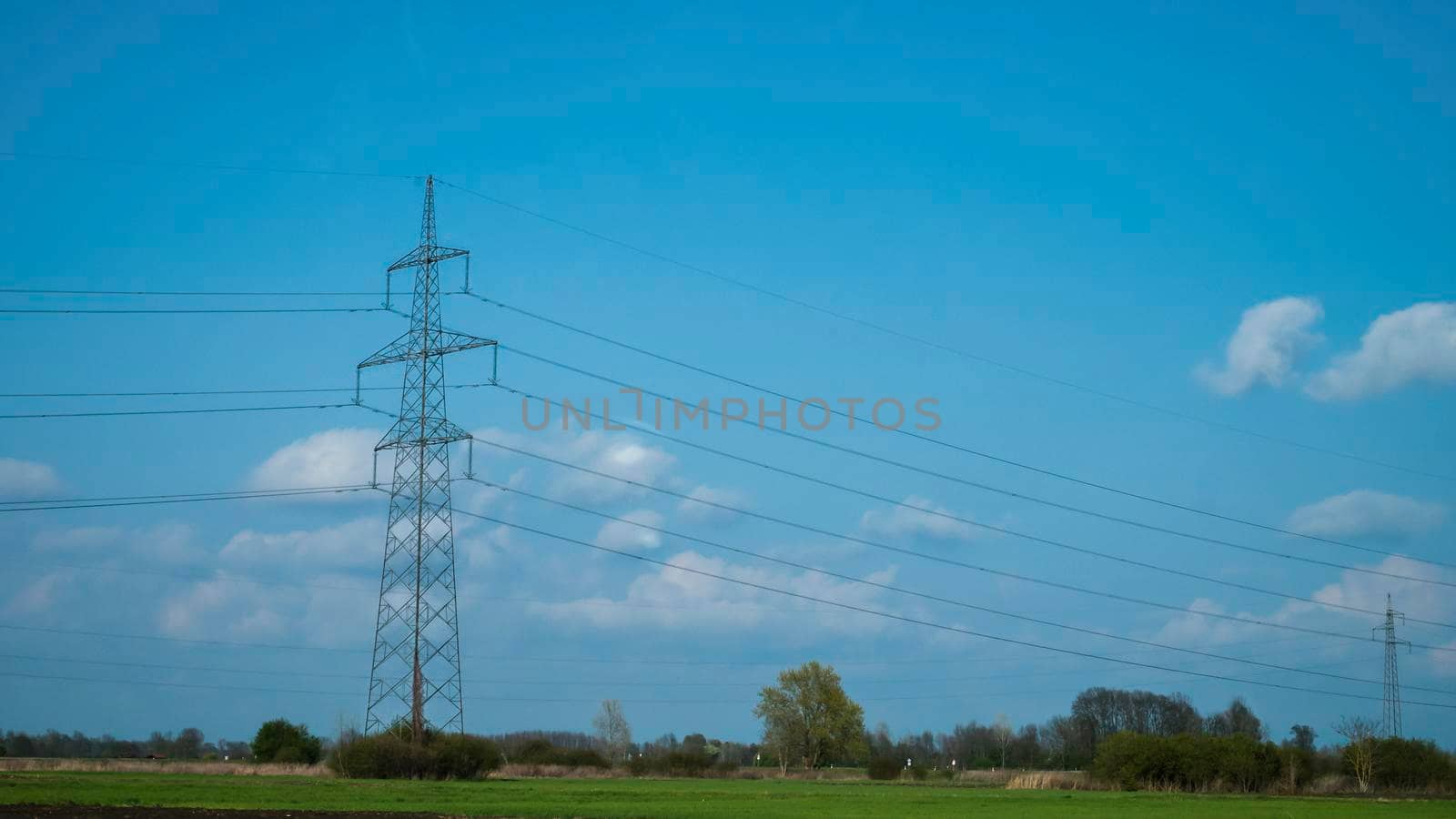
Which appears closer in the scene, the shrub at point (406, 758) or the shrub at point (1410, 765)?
the shrub at point (406, 758)

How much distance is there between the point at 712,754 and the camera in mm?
82062

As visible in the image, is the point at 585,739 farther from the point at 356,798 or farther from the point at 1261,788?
the point at 356,798

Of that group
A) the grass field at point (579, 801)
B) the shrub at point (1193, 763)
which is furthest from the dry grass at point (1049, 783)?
the grass field at point (579, 801)

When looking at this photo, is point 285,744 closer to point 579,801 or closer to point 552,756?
point 552,756

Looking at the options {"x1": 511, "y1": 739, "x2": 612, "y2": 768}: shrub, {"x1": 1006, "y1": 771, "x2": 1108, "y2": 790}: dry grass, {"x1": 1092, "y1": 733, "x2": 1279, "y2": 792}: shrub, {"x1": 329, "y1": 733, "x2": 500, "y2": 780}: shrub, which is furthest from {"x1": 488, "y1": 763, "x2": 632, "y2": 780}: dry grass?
{"x1": 1092, "y1": 733, "x2": 1279, "y2": 792}: shrub

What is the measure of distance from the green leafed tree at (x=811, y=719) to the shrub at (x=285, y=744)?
38.4 m

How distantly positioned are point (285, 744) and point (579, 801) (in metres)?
44.2

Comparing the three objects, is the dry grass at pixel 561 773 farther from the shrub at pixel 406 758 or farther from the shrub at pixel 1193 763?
A: the shrub at pixel 1193 763

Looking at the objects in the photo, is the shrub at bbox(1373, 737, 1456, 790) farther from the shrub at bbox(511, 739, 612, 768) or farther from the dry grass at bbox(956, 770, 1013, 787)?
the shrub at bbox(511, 739, 612, 768)

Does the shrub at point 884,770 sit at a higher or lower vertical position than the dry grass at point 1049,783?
lower

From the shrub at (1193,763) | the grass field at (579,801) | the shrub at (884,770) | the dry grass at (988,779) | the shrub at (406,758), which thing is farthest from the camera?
the shrub at (884,770)

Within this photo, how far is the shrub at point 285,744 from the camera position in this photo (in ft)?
234

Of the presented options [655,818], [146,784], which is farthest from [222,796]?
[655,818]

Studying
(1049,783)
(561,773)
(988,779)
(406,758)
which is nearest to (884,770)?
(988,779)
